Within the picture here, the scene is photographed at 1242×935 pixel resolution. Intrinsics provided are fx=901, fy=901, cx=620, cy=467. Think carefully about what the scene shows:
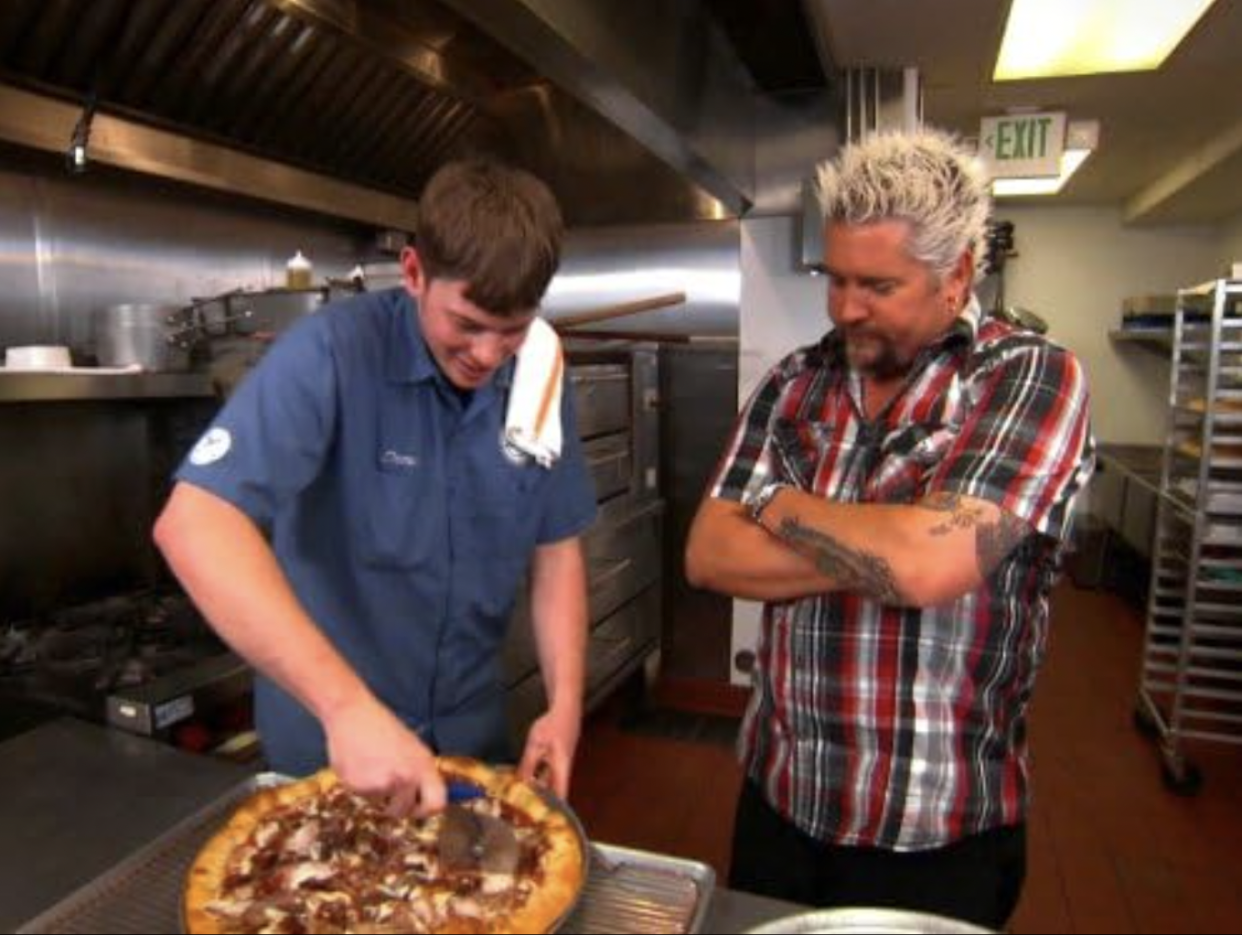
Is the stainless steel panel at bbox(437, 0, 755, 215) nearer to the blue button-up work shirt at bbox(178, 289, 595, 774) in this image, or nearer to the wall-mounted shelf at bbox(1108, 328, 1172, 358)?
the blue button-up work shirt at bbox(178, 289, 595, 774)

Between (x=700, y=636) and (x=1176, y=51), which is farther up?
(x=1176, y=51)

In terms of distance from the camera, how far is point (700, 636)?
12.5ft

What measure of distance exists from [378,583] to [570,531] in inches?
11.5

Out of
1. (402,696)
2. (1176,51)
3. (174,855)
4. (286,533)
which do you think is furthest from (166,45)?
(1176,51)

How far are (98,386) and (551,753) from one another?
1.40 meters

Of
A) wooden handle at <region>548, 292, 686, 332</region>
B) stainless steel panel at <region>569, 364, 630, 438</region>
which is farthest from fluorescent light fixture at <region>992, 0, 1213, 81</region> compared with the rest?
stainless steel panel at <region>569, 364, 630, 438</region>

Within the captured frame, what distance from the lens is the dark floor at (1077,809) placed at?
2.36 m

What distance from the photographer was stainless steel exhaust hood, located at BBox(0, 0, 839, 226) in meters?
1.77

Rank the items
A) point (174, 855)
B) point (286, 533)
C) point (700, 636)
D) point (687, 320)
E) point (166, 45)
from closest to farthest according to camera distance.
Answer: point (174, 855) < point (286, 533) < point (166, 45) < point (700, 636) < point (687, 320)

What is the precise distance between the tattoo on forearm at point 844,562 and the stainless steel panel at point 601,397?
1.61 meters

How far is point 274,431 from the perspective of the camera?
100 cm

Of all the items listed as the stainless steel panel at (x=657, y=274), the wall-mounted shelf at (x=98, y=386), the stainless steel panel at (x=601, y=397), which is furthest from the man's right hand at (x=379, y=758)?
the stainless steel panel at (x=657, y=274)

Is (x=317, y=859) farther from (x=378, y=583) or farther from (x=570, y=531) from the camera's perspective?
(x=570, y=531)

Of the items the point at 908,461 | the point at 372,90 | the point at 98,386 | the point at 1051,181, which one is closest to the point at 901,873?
the point at 908,461
